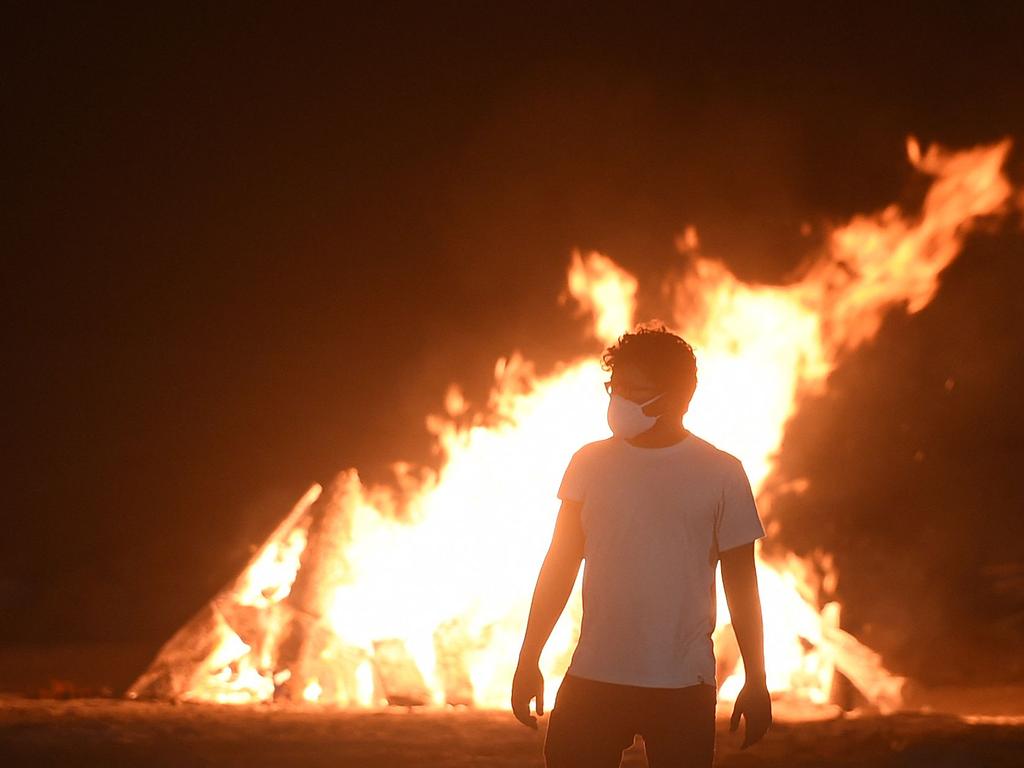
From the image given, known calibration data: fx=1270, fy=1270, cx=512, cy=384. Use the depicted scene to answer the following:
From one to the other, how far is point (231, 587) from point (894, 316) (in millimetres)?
8365

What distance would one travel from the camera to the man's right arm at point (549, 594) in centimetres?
338

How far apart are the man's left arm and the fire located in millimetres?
7778

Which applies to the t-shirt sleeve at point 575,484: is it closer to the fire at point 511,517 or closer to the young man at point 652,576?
the young man at point 652,576

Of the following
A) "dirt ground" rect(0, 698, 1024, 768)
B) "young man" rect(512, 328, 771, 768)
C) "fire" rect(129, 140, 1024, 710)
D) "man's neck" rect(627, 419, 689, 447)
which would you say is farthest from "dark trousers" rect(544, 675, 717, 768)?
"fire" rect(129, 140, 1024, 710)

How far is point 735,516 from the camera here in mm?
3227

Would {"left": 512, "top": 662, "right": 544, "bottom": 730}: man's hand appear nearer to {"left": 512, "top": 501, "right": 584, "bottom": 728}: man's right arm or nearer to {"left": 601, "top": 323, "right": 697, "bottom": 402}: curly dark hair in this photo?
{"left": 512, "top": 501, "right": 584, "bottom": 728}: man's right arm

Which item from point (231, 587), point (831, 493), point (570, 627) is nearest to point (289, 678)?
point (231, 587)

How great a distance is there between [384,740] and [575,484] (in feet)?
17.9

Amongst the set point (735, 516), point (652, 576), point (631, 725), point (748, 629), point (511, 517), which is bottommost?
point (631, 725)

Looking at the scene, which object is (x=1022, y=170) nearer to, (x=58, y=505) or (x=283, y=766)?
(x=283, y=766)

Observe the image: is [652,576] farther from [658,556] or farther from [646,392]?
[646,392]

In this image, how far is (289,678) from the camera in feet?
36.7

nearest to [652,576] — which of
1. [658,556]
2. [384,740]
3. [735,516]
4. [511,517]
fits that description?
[658,556]

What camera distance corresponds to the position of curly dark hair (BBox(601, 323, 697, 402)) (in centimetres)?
334
